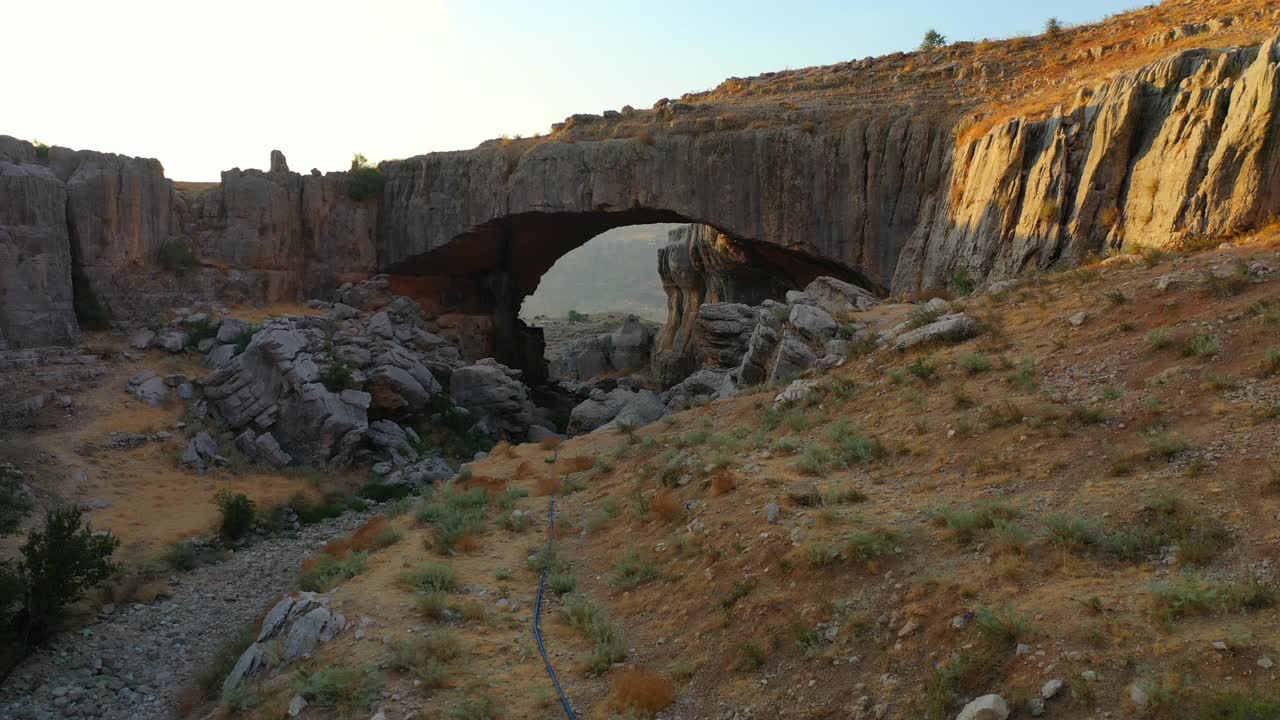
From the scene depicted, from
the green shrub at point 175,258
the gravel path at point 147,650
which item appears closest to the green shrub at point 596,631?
the gravel path at point 147,650

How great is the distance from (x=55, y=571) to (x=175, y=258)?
1807 cm

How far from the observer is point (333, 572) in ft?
38.2

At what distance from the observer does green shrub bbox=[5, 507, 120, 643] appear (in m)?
12.8

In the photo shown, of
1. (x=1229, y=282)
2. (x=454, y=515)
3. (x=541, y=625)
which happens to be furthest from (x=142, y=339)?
(x=1229, y=282)

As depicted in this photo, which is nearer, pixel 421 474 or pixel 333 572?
pixel 333 572

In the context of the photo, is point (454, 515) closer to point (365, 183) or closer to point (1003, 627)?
point (1003, 627)

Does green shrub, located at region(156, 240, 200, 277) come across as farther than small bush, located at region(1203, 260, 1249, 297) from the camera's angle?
Yes

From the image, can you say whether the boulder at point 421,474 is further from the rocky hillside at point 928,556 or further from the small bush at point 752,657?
the small bush at point 752,657

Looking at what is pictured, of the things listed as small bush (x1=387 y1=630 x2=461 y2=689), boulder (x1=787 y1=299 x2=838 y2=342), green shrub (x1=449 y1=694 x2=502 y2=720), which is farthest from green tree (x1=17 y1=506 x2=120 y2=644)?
boulder (x1=787 y1=299 x2=838 y2=342)

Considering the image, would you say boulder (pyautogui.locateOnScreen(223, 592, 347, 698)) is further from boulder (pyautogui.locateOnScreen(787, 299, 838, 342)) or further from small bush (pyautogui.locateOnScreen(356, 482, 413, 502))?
boulder (pyautogui.locateOnScreen(787, 299, 838, 342))

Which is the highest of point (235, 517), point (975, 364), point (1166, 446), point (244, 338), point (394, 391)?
point (975, 364)

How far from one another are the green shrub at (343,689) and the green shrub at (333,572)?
2.99m

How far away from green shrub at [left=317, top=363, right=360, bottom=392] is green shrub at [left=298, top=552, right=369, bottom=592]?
12.4 m

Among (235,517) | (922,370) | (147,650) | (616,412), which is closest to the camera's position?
(922,370)
